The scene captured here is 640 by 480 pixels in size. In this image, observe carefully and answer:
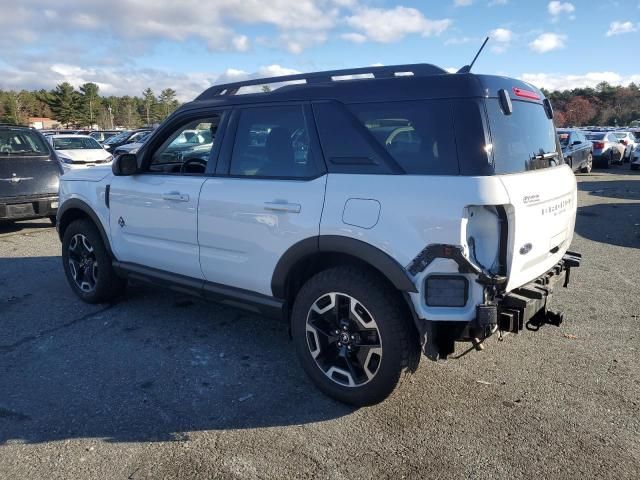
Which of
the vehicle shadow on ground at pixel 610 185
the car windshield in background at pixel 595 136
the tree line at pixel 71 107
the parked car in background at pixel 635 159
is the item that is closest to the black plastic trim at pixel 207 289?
the vehicle shadow on ground at pixel 610 185

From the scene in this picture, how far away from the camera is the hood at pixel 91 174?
Result: 4.83 meters

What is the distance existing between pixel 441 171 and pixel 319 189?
30.1 inches

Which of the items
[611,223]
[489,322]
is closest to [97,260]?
[489,322]

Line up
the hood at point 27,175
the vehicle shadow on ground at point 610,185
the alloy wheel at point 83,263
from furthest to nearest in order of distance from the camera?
the vehicle shadow on ground at point 610,185 < the hood at point 27,175 < the alloy wheel at point 83,263

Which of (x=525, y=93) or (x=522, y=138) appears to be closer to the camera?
(x=522, y=138)

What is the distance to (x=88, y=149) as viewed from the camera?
14500 mm

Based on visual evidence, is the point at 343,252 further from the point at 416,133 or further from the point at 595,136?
the point at 595,136

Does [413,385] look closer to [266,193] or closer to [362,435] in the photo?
[362,435]

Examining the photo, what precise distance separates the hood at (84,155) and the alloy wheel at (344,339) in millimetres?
12063

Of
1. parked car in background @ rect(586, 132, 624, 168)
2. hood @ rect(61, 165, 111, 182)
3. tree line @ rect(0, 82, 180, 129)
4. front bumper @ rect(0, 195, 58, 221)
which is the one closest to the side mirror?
hood @ rect(61, 165, 111, 182)

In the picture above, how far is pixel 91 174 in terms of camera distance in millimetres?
4957

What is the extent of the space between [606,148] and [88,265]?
827 inches

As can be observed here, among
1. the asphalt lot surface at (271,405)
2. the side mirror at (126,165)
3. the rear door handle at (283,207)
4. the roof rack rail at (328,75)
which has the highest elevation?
the roof rack rail at (328,75)

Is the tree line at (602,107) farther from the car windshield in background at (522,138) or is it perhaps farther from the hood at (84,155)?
the car windshield in background at (522,138)
